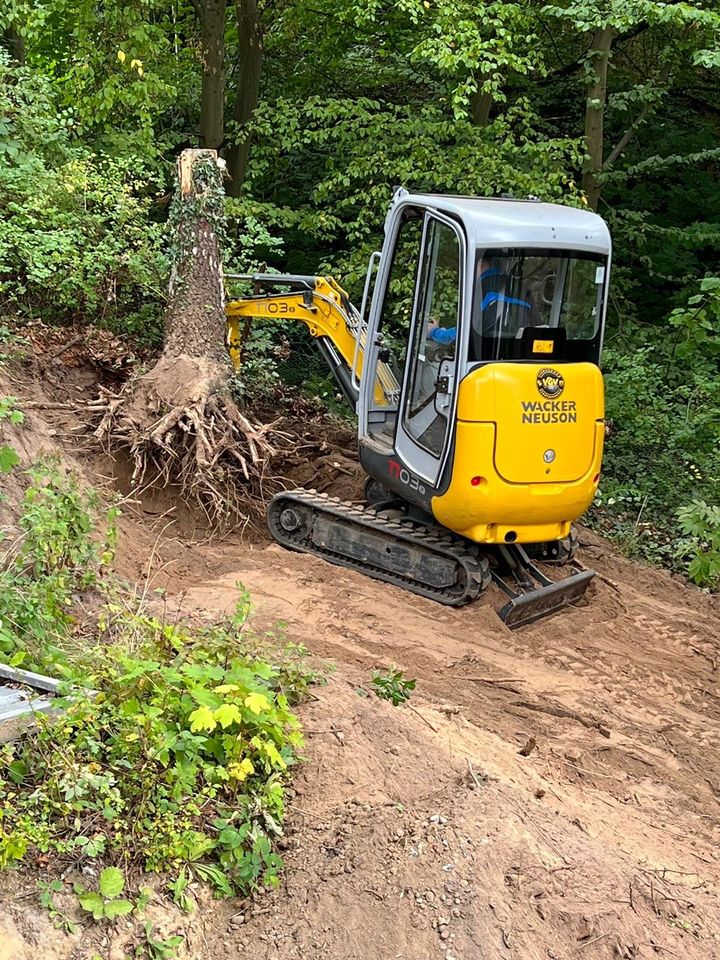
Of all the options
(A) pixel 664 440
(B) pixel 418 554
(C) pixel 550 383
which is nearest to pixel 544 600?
(B) pixel 418 554

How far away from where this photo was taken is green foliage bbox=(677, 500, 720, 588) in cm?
729

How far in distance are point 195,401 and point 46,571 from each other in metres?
2.85

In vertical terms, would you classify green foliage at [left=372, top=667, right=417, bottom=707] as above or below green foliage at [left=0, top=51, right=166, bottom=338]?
below

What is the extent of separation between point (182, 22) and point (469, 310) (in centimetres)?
810

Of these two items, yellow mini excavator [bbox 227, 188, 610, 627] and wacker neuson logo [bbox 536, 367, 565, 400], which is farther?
wacker neuson logo [bbox 536, 367, 565, 400]

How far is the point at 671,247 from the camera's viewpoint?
11773 mm

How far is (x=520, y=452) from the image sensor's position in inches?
242

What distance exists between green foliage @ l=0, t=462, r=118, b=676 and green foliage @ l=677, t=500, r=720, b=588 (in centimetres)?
444

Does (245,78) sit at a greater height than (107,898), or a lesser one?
greater

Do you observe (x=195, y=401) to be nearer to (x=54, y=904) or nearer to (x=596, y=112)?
(x=54, y=904)

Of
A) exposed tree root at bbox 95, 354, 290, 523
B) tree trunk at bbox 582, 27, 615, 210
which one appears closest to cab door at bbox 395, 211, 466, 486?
exposed tree root at bbox 95, 354, 290, 523

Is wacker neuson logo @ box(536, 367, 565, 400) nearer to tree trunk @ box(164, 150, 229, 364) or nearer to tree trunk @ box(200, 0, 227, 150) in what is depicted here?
tree trunk @ box(164, 150, 229, 364)

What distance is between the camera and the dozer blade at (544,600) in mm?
6461

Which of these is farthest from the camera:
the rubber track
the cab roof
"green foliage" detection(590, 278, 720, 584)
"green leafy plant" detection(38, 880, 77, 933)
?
"green foliage" detection(590, 278, 720, 584)
